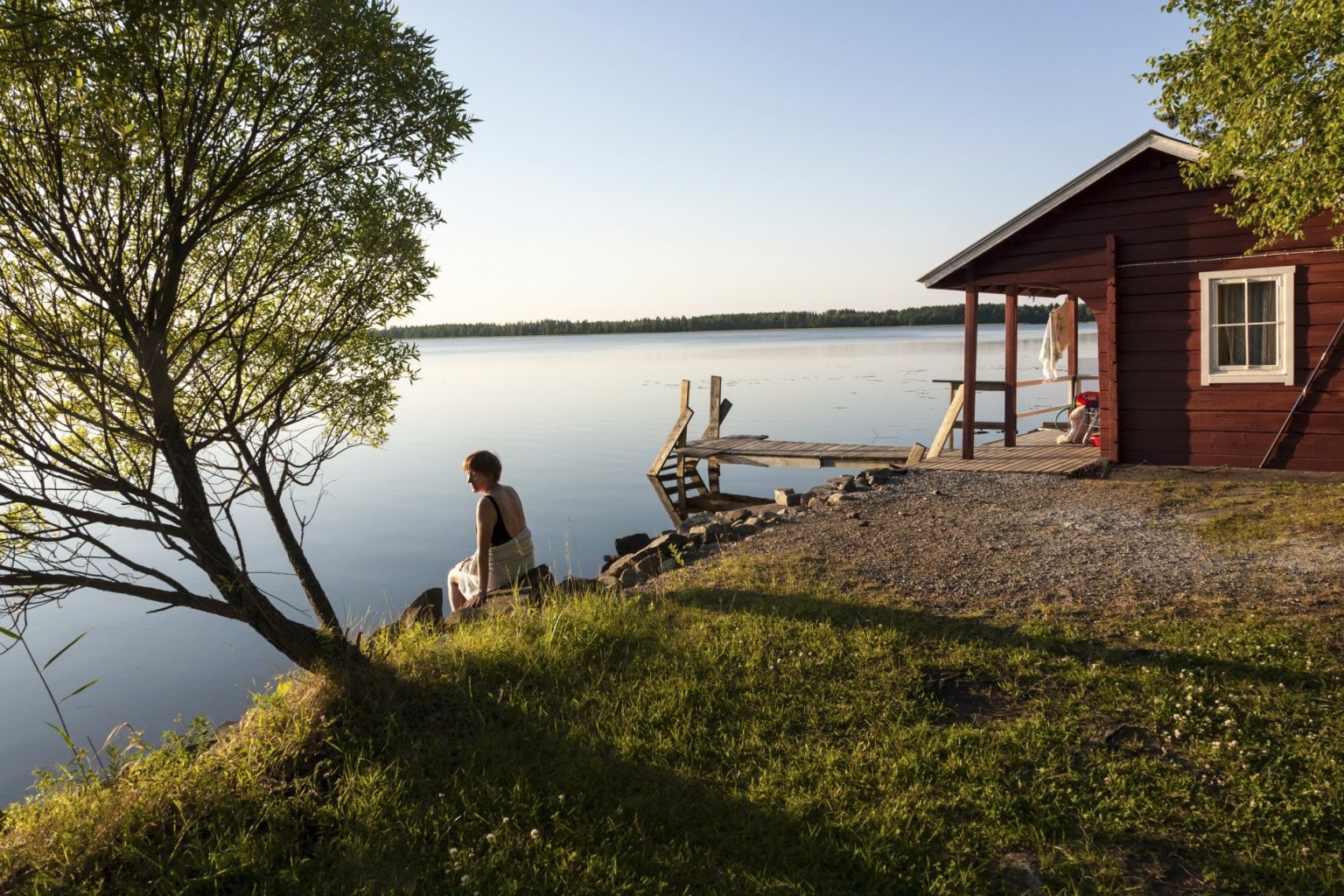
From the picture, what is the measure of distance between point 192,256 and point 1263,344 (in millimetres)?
12927

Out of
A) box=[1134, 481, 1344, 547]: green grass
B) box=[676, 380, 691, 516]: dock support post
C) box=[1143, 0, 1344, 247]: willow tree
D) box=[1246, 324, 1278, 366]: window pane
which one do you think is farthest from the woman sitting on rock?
box=[676, 380, 691, 516]: dock support post

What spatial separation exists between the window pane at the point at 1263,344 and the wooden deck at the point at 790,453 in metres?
6.40

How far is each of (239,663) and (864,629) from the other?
371 inches

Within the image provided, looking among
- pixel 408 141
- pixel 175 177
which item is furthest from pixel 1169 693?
pixel 175 177

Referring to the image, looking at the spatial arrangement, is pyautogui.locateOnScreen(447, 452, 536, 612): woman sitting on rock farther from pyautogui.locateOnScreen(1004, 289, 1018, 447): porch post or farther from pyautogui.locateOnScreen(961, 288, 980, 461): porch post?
pyautogui.locateOnScreen(1004, 289, 1018, 447): porch post

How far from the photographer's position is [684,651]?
5.84 metres

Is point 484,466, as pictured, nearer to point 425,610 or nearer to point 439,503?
point 425,610

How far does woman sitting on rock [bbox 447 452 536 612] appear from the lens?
7707 mm

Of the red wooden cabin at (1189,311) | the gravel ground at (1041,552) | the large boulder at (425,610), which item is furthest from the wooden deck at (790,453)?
the large boulder at (425,610)

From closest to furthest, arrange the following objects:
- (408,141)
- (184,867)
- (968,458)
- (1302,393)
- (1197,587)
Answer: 1. (184,867)
2. (408,141)
3. (1197,587)
4. (1302,393)
5. (968,458)

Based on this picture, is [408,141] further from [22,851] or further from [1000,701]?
[1000,701]

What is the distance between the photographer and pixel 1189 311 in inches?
489

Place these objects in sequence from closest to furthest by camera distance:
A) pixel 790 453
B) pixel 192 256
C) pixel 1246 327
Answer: pixel 192 256 < pixel 1246 327 < pixel 790 453

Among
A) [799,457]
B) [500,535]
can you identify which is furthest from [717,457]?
[500,535]
